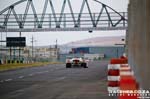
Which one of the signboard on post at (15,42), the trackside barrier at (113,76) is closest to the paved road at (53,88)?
the trackside barrier at (113,76)

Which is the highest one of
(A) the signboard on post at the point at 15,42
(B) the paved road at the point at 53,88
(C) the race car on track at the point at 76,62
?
(A) the signboard on post at the point at 15,42

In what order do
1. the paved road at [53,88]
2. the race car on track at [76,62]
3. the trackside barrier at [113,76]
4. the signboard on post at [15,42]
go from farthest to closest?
the signboard on post at [15,42] → the race car on track at [76,62] → the paved road at [53,88] → the trackside barrier at [113,76]

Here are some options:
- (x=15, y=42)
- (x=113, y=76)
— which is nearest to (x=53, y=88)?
(x=113, y=76)

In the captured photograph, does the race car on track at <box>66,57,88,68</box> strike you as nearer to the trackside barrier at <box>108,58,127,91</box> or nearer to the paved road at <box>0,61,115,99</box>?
the paved road at <box>0,61,115,99</box>

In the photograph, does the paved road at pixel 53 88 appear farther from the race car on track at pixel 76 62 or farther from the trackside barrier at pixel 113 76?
the race car on track at pixel 76 62

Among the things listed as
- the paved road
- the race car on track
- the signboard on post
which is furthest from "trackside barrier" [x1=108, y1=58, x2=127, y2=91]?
the signboard on post

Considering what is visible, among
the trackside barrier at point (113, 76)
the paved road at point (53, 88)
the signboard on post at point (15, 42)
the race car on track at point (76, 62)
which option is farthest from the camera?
the signboard on post at point (15, 42)

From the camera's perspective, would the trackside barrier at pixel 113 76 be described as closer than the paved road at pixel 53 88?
Yes

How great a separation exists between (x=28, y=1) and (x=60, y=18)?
8.18 meters

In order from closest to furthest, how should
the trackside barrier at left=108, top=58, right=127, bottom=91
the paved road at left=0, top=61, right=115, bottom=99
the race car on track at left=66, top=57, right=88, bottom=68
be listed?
the trackside barrier at left=108, top=58, right=127, bottom=91
the paved road at left=0, top=61, right=115, bottom=99
the race car on track at left=66, top=57, right=88, bottom=68

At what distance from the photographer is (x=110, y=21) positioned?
67.5 meters

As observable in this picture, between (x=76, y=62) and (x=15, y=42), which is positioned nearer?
(x=76, y=62)

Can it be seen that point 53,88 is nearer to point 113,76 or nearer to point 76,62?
point 113,76

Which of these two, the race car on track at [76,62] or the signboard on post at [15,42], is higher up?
the signboard on post at [15,42]
